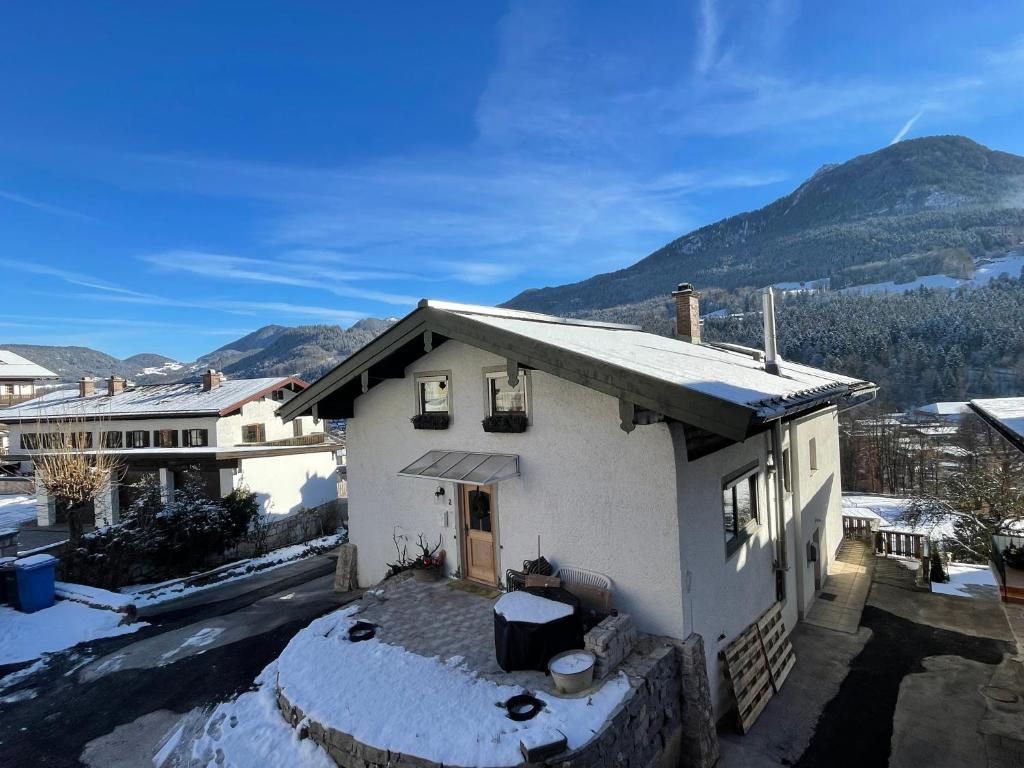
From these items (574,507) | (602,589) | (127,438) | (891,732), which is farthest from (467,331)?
(127,438)

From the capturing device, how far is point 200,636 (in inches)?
398

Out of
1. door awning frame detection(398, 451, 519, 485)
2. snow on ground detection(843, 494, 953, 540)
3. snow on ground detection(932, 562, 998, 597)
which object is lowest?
snow on ground detection(843, 494, 953, 540)

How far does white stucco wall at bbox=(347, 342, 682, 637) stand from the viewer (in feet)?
22.6

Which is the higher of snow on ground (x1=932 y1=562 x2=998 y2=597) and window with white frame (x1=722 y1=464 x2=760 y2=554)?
window with white frame (x1=722 y1=464 x2=760 y2=554)

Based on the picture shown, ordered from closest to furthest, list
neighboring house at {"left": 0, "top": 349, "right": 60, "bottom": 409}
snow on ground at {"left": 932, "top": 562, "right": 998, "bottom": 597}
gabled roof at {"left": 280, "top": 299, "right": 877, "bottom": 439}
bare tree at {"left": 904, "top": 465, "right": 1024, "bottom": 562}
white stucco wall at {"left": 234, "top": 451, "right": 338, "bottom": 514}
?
gabled roof at {"left": 280, "top": 299, "right": 877, "bottom": 439} < snow on ground at {"left": 932, "top": 562, "right": 998, "bottom": 597} < bare tree at {"left": 904, "top": 465, "right": 1024, "bottom": 562} < white stucco wall at {"left": 234, "top": 451, "right": 338, "bottom": 514} < neighboring house at {"left": 0, "top": 349, "right": 60, "bottom": 409}

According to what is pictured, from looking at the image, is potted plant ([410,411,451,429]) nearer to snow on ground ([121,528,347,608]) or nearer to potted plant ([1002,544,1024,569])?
snow on ground ([121,528,347,608])

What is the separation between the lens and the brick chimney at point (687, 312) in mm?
13586

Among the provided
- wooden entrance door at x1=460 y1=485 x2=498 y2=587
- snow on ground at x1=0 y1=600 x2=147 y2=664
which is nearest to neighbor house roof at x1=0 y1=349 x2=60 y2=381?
snow on ground at x1=0 y1=600 x2=147 y2=664

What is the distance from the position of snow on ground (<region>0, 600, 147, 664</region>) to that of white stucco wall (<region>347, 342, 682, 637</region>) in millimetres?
5613

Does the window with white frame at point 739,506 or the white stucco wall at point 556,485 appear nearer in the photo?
the white stucco wall at point 556,485

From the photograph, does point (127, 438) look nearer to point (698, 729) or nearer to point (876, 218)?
point (698, 729)

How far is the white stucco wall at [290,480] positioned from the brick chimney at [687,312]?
63.1 ft

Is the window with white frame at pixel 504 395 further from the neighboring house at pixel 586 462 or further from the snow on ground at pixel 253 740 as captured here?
the snow on ground at pixel 253 740

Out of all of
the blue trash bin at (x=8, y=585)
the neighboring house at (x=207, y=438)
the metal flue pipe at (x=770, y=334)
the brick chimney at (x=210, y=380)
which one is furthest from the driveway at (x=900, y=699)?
the brick chimney at (x=210, y=380)
